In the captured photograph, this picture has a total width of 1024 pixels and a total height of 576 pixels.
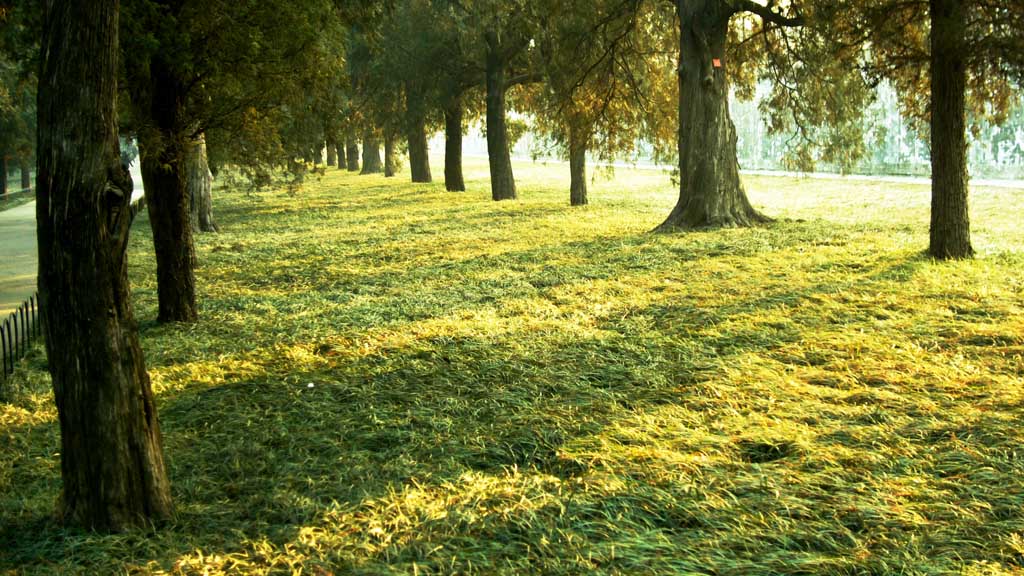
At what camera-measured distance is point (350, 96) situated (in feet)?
93.5

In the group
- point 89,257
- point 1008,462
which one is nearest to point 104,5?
point 89,257

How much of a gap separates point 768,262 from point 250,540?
30.8ft

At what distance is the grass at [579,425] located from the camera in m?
3.86

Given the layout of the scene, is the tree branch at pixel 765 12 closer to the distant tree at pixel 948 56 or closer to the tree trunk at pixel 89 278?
the distant tree at pixel 948 56

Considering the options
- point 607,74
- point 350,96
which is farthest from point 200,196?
point 350,96

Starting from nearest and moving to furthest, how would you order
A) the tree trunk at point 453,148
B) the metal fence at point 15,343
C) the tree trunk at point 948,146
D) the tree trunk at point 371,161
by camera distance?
the metal fence at point 15,343
the tree trunk at point 948,146
the tree trunk at point 453,148
the tree trunk at point 371,161

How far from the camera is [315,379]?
6.73 metres

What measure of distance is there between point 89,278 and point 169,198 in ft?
17.0

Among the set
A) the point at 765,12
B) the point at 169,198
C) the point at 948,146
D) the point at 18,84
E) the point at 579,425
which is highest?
the point at 765,12

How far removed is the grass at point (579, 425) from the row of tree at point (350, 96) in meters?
0.76

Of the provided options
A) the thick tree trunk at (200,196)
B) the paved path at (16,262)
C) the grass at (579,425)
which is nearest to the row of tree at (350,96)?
the thick tree trunk at (200,196)

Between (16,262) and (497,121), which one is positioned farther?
(497,121)

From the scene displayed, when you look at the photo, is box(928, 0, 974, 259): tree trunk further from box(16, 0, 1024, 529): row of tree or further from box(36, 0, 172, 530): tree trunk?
box(36, 0, 172, 530): tree trunk

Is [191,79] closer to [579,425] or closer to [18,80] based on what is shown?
[18,80]
